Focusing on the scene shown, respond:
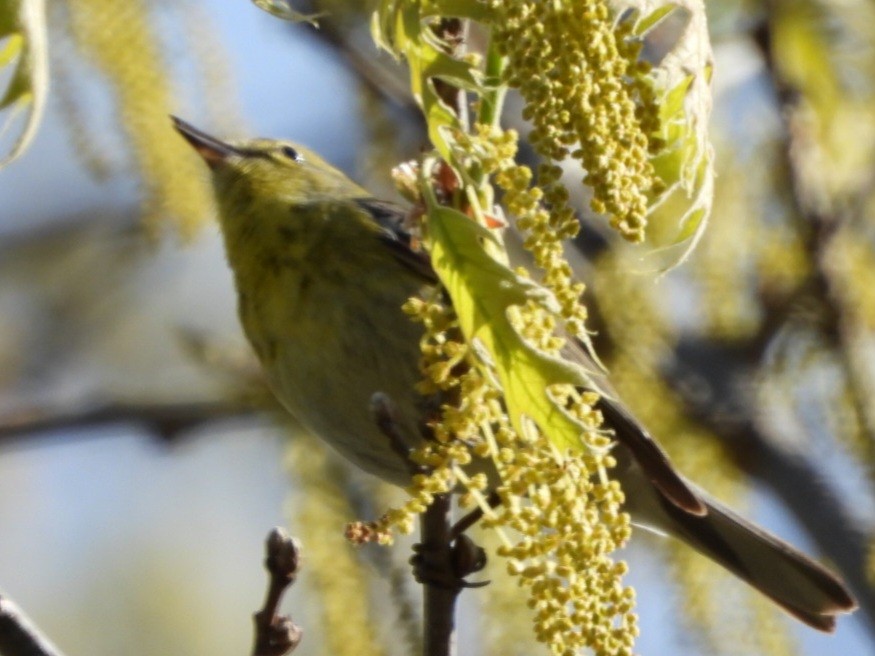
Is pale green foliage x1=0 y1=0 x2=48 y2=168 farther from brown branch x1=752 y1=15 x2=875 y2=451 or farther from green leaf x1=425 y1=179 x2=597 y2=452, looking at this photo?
brown branch x1=752 y1=15 x2=875 y2=451

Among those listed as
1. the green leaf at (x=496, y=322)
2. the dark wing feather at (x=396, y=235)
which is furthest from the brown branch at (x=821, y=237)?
the green leaf at (x=496, y=322)

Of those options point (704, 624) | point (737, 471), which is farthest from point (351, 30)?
point (704, 624)

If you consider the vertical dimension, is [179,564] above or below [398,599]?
below

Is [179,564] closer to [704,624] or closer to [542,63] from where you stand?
[704,624]

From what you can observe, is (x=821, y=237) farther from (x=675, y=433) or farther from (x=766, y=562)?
(x=766, y=562)

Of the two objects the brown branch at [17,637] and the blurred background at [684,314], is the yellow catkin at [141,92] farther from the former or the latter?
the brown branch at [17,637]
